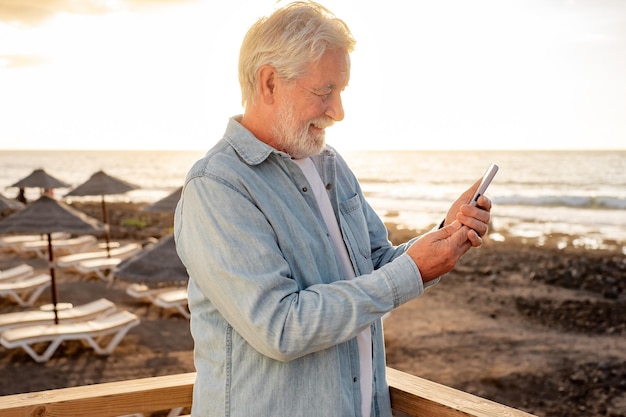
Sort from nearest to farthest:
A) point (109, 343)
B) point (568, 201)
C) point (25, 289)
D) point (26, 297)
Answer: point (109, 343) → point (25, 289) → point (26, 297) → point (568, 201)

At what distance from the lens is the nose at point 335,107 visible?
169 cm

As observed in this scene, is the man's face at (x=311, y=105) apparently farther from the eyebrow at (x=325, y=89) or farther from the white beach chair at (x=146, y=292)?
the white beach chair at (x=146, y=292)

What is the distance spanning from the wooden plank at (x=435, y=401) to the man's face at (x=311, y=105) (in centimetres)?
76

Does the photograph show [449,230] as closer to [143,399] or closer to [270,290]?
[270,290]

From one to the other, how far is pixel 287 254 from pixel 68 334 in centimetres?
737

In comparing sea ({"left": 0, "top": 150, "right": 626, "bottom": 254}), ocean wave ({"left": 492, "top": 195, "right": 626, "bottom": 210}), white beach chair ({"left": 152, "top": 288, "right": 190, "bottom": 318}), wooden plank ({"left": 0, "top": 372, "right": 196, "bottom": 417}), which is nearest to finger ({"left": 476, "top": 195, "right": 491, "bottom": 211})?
wooden plank ({"left": 0, "top": 372, "right": 196, "bottom": 417})

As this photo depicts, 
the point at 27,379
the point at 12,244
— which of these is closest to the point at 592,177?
the point at 12,244

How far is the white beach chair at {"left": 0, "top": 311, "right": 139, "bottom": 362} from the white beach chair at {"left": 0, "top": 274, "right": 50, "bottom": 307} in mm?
2365

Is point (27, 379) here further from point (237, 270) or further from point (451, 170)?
point (451, 170)

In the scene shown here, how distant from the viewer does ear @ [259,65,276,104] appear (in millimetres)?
1659

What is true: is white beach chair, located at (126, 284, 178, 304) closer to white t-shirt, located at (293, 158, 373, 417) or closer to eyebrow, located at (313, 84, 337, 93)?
white t-shirt, located at (293, 158, 373, 417)

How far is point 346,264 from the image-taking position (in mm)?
1767

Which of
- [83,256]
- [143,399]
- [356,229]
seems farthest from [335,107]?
[83,256]

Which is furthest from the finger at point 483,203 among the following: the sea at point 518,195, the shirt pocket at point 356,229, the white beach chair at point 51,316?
the sea at point 518,195
